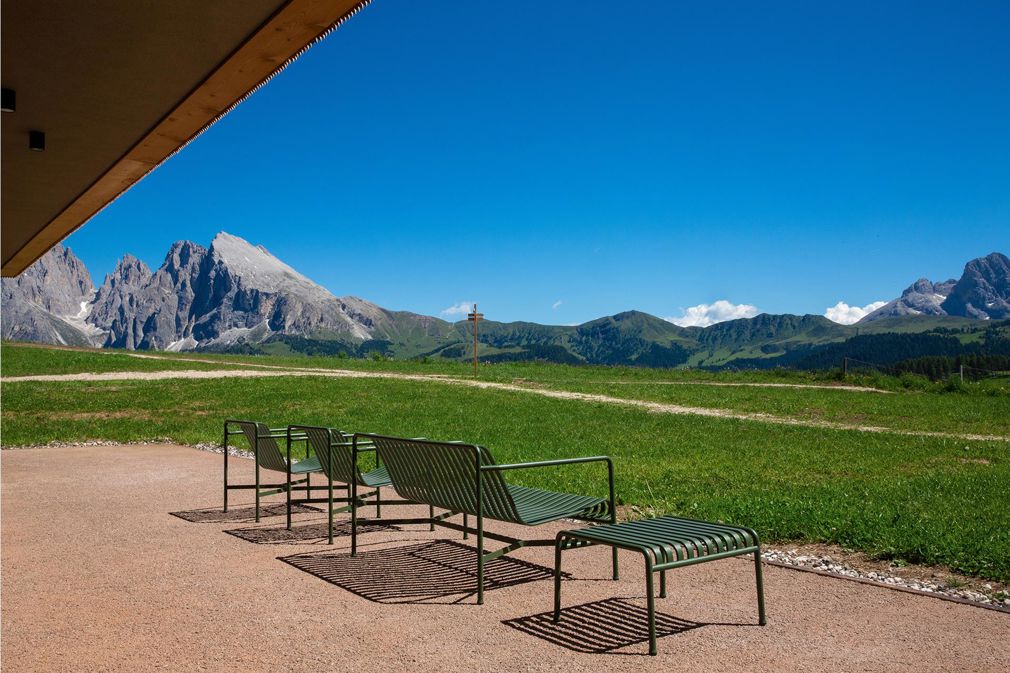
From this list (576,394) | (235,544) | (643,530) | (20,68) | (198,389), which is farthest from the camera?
(576,394)

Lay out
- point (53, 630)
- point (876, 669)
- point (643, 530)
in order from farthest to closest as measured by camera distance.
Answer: point (643, 530)
point (53, 630)
point (876, 669)

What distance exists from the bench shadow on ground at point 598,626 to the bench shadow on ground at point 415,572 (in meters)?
0.60

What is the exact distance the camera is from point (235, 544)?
20.2 feet

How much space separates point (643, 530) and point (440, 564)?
1.77 metres

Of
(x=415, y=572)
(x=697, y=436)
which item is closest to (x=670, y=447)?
(x=697, y=436)

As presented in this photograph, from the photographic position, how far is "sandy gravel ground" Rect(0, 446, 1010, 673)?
3729 mm

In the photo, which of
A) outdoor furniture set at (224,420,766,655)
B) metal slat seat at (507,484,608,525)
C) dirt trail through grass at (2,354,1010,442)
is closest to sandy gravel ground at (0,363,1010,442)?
dirt trail through grass at (2,354,1010,442)

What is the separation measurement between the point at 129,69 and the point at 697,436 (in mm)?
11619

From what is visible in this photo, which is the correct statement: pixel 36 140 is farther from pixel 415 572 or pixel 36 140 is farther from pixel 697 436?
pixel 697 436

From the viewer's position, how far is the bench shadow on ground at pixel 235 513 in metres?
7.18

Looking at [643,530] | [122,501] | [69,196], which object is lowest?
[122,501]

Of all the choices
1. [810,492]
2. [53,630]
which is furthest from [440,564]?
[810,492]

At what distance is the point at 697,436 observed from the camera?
14.6 m

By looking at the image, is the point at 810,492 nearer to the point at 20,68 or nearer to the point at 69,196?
the point at 20,68
